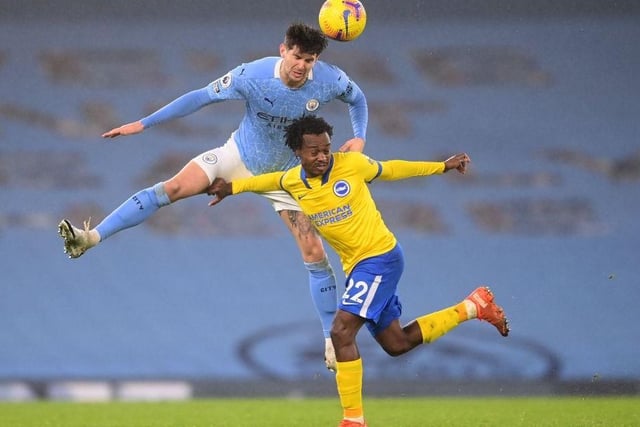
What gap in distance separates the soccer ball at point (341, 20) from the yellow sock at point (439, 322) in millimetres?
1947

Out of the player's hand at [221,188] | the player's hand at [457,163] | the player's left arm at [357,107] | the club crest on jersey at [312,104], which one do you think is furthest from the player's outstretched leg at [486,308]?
the player's hand at [221,188]

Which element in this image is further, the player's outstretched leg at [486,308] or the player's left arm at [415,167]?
the player's outstretched leg at [486,308]

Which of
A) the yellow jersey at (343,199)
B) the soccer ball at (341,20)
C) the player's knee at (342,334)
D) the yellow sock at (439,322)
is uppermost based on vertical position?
the soccer ball at (341,20)

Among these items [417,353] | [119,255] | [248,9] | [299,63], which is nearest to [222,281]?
[119,255]

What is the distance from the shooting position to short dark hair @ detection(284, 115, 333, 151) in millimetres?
7449

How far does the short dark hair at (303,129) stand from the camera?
7449mm

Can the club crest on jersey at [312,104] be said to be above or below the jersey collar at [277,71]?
below

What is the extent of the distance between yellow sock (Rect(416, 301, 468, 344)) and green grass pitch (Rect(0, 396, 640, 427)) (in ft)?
3.39

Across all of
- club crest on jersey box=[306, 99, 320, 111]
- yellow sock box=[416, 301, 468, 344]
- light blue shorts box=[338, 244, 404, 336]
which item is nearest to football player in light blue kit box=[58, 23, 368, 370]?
club crest on jersey box=[306, 99, 320, 111]

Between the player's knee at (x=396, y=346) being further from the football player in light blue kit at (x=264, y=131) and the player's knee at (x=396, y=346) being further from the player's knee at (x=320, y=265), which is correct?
the player's knee at (x=320, y=265)

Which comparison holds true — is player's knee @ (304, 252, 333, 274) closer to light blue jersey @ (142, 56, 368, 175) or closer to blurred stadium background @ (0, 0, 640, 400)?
light blue jersey @ (142, 56, 368, 175)

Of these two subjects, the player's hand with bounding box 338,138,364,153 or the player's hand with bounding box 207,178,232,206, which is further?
the player's hand with bounding box 338,138,364,153

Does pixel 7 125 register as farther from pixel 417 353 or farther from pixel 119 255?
pixel 417 353

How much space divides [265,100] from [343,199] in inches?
42.7
